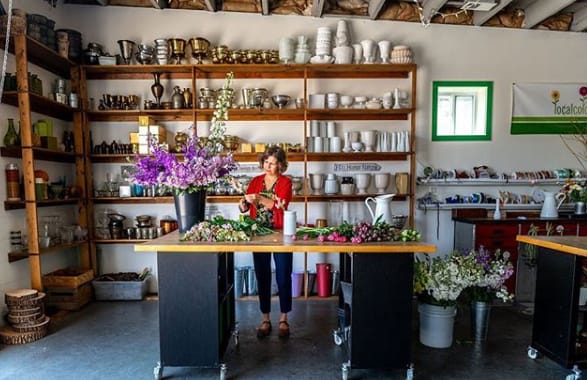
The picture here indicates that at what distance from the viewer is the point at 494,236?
3748 millimetres

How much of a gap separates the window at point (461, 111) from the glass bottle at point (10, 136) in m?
4.39

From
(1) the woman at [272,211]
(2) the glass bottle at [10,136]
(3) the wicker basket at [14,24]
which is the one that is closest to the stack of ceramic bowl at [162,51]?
(3) the wicker basket at [14,24]

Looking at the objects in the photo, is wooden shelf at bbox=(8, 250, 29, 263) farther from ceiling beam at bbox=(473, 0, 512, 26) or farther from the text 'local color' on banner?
the text 'local color' on banner

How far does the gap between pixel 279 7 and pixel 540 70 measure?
329 cm

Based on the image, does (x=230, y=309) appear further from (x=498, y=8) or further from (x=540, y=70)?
(x=540, y=70)

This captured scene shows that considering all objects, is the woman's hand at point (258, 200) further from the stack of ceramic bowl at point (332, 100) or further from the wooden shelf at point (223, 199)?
the stack of ceramic bowl at point (332, 100)

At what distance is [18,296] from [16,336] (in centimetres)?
31

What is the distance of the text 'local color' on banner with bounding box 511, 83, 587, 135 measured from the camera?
426 cm

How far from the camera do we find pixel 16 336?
2793mm

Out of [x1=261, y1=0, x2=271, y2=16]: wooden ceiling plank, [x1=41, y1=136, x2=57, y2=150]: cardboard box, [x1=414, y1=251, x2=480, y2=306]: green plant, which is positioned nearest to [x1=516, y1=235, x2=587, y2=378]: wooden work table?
[x1=414, y1=251, x2=480, y2=306]: green plant

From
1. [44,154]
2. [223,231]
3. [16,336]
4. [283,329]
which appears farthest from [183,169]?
[44,154]

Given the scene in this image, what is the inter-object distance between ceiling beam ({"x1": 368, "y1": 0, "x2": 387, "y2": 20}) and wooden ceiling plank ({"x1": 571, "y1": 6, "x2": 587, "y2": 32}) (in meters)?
2.45

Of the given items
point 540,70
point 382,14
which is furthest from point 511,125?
point 382,14

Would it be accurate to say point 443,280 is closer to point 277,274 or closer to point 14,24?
point 277,274
